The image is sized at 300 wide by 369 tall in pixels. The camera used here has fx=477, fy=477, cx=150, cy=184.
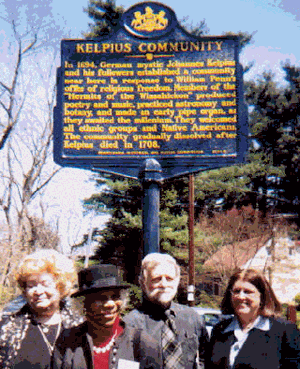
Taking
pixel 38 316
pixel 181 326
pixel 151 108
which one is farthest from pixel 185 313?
pixel 151 108

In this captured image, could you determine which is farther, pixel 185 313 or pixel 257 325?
pixel 185 313

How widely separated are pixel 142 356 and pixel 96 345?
27 cm

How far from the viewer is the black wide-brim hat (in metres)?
2.70

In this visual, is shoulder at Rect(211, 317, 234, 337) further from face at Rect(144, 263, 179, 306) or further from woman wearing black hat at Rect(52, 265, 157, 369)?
woman wearing black hat at Rect(52, 265, 157, 369)

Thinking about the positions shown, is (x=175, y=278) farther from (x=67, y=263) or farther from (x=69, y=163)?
(x=69, y=163)

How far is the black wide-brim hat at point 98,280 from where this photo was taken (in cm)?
270

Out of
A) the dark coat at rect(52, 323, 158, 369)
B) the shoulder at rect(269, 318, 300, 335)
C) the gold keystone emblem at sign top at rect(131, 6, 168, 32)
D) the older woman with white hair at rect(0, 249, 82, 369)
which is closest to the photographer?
the dark coat at rect(52, 323, 158, 369)

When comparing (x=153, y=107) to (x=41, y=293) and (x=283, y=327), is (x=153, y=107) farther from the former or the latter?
(x=283, y=327)

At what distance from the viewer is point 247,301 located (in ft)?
9.89

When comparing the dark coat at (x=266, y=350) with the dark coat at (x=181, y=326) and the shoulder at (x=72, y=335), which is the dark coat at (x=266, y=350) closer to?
the dark coat at (x=181, y=326)

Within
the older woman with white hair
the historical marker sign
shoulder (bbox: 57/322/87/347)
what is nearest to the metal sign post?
the historical marker sign

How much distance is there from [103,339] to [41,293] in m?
0.54

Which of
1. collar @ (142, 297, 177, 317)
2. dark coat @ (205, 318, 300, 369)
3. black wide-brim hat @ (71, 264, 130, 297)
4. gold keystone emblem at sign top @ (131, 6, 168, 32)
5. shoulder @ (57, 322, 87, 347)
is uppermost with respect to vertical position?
gold keystone emblem at sign top @ (131, 6, 168, 32)

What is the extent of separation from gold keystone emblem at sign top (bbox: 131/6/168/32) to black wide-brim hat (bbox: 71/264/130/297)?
3.76m
